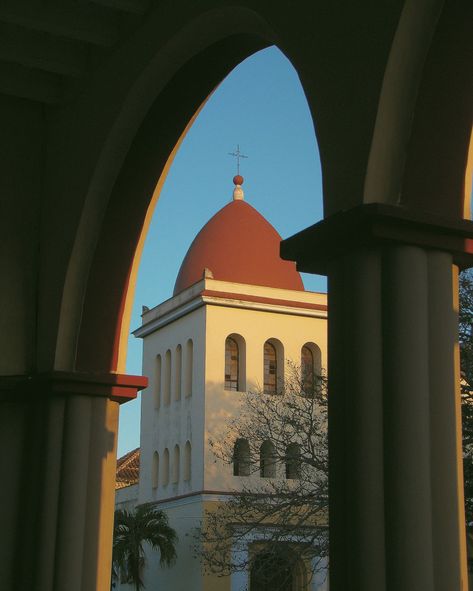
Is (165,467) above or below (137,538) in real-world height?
above

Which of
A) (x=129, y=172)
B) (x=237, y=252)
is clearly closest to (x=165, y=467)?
(x=237, y=252)

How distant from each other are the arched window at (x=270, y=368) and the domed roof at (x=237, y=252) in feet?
6.16

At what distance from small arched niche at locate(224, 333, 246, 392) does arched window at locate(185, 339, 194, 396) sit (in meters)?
1.04

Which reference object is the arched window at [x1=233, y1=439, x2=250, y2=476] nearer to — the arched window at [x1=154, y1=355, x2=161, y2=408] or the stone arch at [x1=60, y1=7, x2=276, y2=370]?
the arched window at [x1=154, y1=355, x2=161, y2=408]

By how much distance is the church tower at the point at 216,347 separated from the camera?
91.9ft

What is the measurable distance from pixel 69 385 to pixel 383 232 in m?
2.72

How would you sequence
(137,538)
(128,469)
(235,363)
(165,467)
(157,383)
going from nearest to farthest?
(137,538) < (235,363) < (165,467) < (157,383) < (128,469)

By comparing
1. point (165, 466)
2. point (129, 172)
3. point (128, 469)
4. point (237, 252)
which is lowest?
point (129, 172)

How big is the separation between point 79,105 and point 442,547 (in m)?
3.55

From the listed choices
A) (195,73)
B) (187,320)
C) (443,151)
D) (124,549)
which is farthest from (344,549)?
(187,320)

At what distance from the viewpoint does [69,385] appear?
550 cm

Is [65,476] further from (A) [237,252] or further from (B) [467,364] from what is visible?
(A) [237,252]

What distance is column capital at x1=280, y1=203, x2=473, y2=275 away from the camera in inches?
128

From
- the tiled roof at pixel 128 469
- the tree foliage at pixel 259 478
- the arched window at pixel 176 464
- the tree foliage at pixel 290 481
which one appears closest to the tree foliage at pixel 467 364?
the tree foliage at pixel 290 481
